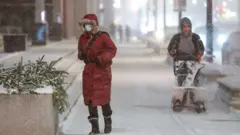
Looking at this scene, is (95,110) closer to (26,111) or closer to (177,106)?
(26,111)

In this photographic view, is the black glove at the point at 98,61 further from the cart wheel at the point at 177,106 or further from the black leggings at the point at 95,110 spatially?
→ the cart wheel at the point at 177,106

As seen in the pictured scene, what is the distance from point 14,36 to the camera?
90.9 feet

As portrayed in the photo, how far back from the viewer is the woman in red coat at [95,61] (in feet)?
27.1

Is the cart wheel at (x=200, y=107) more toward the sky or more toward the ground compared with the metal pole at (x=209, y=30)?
more toward the ground

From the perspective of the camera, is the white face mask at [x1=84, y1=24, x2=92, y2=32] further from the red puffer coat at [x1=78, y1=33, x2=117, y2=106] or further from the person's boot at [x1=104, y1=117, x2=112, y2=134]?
the person's boot at [x1=104, y1=117, x2=112, y2=134]

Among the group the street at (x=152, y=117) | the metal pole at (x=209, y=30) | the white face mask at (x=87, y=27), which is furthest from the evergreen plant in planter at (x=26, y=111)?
the metal pole at (x=209, y=30)

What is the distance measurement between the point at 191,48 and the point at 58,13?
38.5 meters

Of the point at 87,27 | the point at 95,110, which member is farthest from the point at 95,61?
the point at 95,110

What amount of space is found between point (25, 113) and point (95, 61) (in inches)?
53.0

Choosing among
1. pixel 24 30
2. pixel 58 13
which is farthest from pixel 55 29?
pixel 24 30

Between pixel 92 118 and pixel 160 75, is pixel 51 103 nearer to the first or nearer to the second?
pixel 92 118

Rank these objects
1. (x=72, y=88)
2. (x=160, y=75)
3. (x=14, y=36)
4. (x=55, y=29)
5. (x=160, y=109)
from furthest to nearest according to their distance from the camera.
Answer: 1. (x=55, y=29)
2. (x=14, y=36)
3. (x=160, y=75)
4. (x=72, y=88)
5. (x=160, y=109)

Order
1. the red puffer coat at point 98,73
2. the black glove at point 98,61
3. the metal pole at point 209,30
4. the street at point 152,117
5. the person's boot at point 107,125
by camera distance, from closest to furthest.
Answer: the black glove at point 98,61, the red puffer coat at point 98,73, the person's boot at point 107,125, the street at point 152,117, the metal pole at point 209,30

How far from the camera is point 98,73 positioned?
832cm
